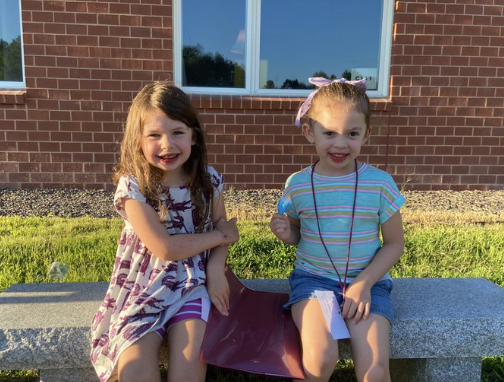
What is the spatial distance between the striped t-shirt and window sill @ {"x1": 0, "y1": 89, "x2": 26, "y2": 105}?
4.58m

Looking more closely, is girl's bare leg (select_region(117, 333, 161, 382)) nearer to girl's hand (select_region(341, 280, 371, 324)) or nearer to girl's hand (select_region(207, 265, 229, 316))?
girl's hand (select_region(207, 265, 229, 316))

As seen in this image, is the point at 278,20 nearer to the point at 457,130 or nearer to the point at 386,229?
the point at 457,130

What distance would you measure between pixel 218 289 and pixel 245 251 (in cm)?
177

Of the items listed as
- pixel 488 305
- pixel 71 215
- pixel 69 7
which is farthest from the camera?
pixel 69 7

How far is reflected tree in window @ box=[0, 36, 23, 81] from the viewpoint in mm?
5770

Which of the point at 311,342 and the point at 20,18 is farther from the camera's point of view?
the point at 20,18

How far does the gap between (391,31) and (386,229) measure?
4.50m

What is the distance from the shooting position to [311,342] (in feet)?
6.03

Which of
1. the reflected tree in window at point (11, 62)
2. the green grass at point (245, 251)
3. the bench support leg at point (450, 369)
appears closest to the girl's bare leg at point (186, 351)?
the bench support leg at point (450, 369)

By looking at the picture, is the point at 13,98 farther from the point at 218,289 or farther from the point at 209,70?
the point at 218,289

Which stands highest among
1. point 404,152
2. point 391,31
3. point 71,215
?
point 391,31

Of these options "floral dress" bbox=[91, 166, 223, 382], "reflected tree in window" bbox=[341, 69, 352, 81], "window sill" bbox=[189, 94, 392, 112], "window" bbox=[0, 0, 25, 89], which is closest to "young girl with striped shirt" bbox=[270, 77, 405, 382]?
"floral dress" bbox=[91, 166, 223, 382]

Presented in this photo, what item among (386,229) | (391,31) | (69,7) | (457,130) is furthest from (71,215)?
(457,130)

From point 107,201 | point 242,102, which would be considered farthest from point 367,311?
point 242,102
